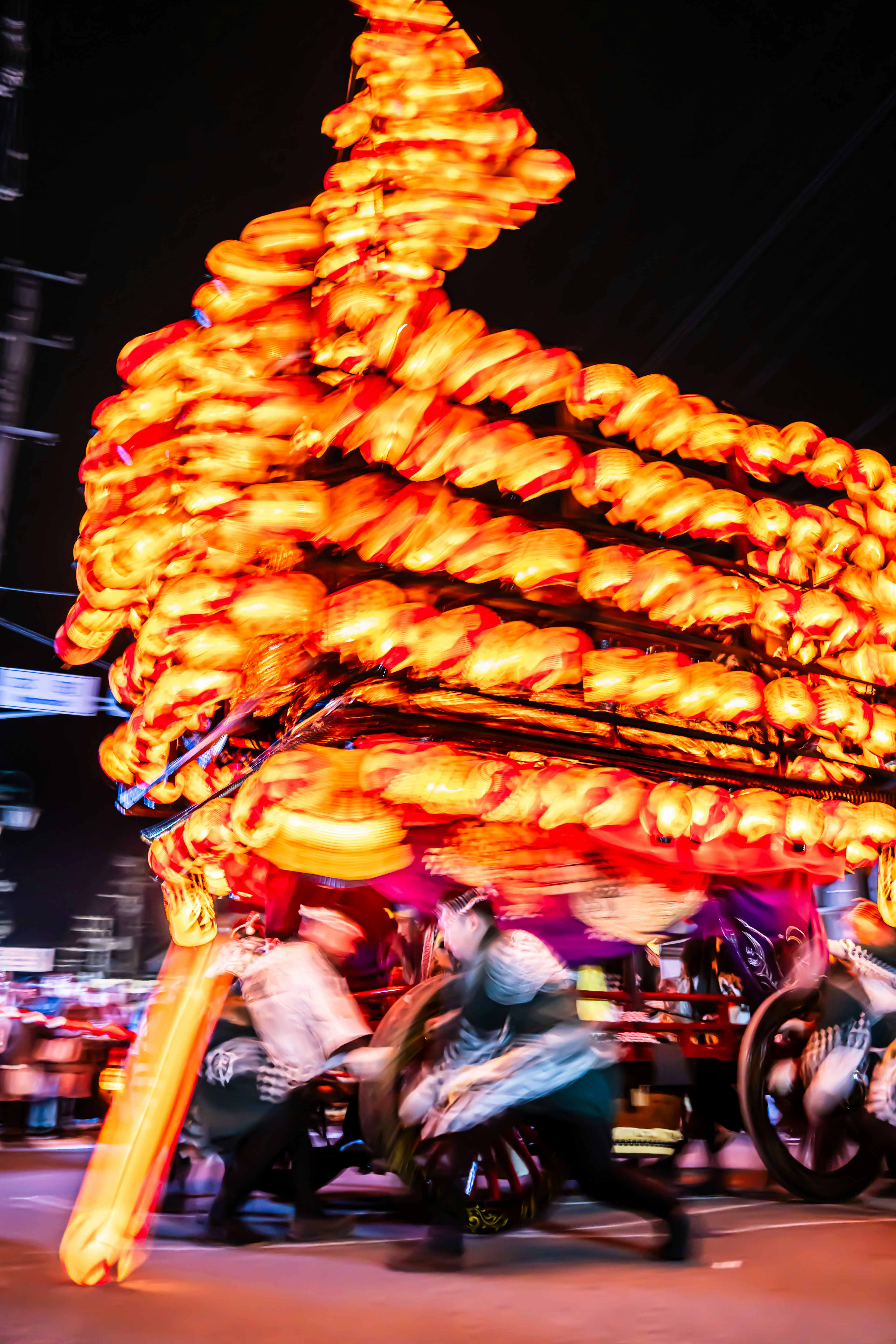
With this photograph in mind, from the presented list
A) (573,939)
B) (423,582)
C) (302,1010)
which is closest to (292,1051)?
(302,1010)

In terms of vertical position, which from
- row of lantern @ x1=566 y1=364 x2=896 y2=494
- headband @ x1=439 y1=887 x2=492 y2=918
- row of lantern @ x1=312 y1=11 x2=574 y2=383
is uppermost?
row of lantern @ x1=312 y1=11 x2=574 y2=383

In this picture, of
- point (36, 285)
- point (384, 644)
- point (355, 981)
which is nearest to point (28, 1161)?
point (355, 981)

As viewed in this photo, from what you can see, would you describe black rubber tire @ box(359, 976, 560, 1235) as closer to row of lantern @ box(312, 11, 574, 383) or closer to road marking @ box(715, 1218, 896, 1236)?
road marking @ box(715, 1218, 896, 1236)

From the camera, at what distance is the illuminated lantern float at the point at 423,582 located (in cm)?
573

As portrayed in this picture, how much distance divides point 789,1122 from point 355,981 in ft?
10.2

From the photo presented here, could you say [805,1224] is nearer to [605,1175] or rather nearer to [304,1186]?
[605,1175]

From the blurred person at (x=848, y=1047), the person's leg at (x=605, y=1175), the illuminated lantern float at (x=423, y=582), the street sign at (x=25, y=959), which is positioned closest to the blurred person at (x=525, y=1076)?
the person's leg at (x=605, y=1175)

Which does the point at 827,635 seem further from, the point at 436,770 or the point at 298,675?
the point at 298,675

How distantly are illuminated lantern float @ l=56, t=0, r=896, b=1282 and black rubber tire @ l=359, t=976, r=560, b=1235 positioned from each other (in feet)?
2.88

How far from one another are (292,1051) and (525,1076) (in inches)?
50.9

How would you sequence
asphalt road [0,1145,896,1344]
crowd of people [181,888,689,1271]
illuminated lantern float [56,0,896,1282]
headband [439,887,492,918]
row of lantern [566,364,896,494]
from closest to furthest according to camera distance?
asphalt road [0,1145,896,1344], crowd of people [181,888,689,1271], headband [439,887,492,918], illuminated lantern float [56,0,896,1282], row of lantern [566,364,896,494]

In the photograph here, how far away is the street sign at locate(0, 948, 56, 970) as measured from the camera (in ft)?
159

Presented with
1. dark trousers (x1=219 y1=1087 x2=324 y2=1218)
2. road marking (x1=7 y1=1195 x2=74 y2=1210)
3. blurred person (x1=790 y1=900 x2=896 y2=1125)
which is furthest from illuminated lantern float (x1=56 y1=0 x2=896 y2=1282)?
road marking (x1=7 y1=1195 x2=74 y2=1210)

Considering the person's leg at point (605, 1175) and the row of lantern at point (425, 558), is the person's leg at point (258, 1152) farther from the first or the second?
the row of lantern at point (425, 558)
